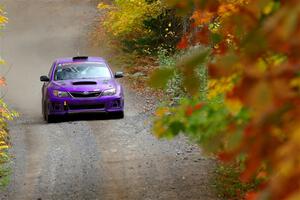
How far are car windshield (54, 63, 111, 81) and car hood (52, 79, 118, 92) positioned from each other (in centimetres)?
36

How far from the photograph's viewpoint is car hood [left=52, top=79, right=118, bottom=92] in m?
18.1

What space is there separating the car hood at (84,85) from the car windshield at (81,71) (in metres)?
0.36

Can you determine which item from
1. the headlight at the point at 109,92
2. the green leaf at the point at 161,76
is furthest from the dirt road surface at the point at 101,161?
the green leaf at the point at 161,76

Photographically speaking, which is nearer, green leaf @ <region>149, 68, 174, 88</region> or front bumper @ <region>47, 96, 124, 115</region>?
green leaf @ <region>149, 68, 174, 88</region>

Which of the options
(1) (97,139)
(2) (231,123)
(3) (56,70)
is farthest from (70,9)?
(2) (231,123)

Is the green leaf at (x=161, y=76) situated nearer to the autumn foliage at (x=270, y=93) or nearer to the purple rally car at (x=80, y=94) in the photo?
the autumn foliage at (x=270, y=93)

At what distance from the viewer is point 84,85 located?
18250mm

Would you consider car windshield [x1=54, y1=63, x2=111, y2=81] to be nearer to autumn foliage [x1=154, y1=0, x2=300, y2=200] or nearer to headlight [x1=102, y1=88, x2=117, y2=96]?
headlight [x1=102, y1=88, x2=117, y2=96]

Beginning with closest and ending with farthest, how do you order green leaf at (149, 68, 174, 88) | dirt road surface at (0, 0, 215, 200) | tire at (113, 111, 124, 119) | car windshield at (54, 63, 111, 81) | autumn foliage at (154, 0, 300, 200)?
1. autumn foliage at (154, 0, 300, 200)
2. green leaf at (149, 68, 174, 88)
3. dirt road surface at (0, 0, 215, 200)
4. tire at (113, 111, 124, 119)
5. car windshield at (54, 63, 111, 81)

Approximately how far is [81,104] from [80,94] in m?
0.27

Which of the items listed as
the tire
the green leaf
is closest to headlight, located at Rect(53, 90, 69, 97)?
the tire

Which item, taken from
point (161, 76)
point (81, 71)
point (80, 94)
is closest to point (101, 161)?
point (80, 94)

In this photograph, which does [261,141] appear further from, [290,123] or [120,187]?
[120,187]

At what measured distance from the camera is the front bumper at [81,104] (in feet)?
58.6
